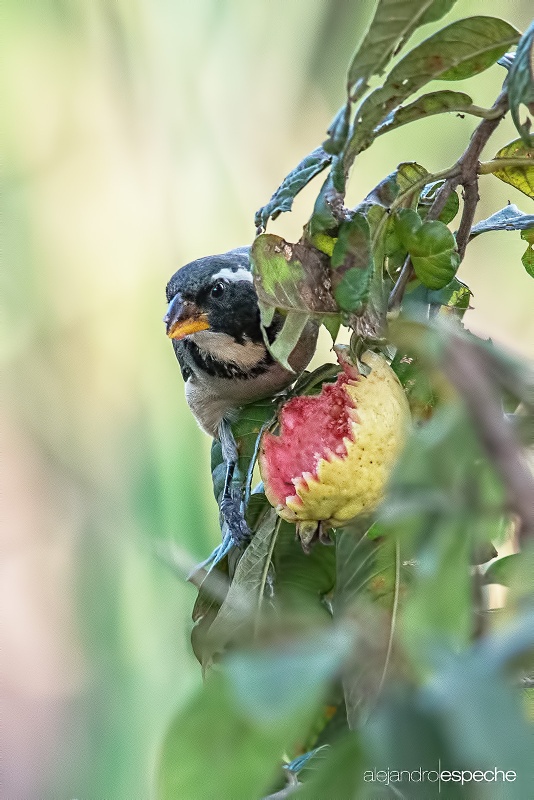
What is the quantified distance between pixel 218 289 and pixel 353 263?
45 centimetres

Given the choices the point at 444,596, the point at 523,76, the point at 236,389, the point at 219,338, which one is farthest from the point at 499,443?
the point at 219,338

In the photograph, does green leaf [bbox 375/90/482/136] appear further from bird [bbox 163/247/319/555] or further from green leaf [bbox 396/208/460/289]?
bird [bbox 163/247/319/555]

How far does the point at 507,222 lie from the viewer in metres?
0.54

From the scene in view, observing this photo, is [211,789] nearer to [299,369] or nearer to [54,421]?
[299,369]

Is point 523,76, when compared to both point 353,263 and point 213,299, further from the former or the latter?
point 213,299

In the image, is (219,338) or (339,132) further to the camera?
(219,338)

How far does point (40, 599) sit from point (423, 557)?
155 centimetres

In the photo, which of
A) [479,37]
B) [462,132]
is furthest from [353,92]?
[462,132]

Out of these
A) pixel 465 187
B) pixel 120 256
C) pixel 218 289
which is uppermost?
pixel 465 187

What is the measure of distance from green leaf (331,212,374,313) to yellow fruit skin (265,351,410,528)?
5 centimetres

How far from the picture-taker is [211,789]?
0.61 ft

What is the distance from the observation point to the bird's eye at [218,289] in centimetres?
87

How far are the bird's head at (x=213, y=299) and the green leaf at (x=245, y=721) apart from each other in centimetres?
69

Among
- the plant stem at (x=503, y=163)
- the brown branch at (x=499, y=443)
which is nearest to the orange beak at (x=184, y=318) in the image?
the plant stem at (x=503, y=163)
